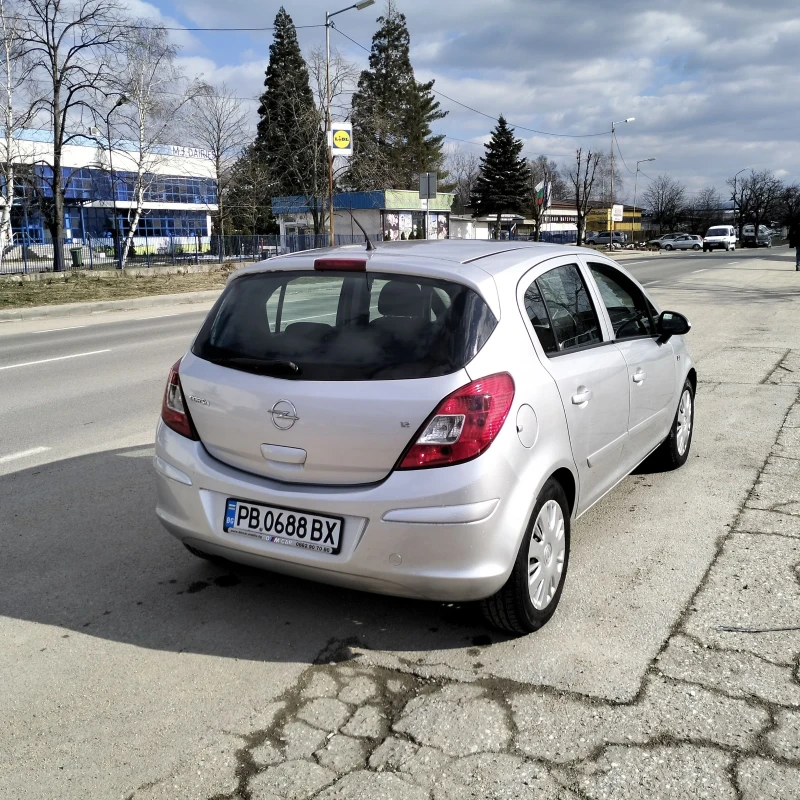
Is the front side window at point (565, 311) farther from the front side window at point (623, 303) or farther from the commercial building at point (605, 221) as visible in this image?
the commercial building at point (605, 221)

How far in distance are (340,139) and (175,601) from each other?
28697 mm

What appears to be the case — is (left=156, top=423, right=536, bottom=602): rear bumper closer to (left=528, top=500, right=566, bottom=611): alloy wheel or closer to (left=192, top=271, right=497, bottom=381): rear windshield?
(left=528, top=500, right=566, bottom=611): alloy wheel

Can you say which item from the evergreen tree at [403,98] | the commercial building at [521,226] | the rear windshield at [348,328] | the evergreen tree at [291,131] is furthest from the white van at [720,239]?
the rear windshield at [348,328]

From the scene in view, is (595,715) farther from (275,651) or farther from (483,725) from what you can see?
(275,651)

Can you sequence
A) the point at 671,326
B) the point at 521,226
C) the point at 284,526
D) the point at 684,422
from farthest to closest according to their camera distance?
the point at 521,226 < the point at 684,422 < the point at 671,326 < the point at 284,526

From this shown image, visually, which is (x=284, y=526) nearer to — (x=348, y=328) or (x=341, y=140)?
(x=348, y=328)

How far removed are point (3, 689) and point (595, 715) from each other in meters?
2.16

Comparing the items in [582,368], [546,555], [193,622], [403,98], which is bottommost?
[193,622]

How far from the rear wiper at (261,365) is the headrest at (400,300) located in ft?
1.42

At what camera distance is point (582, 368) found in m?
3.81

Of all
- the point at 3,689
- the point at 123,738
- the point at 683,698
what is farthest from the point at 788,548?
the point at 3,689

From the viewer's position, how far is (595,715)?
9.21ft

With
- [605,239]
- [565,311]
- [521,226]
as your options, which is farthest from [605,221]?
[565,311]

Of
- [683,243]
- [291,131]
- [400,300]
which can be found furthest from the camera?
[683,243]
